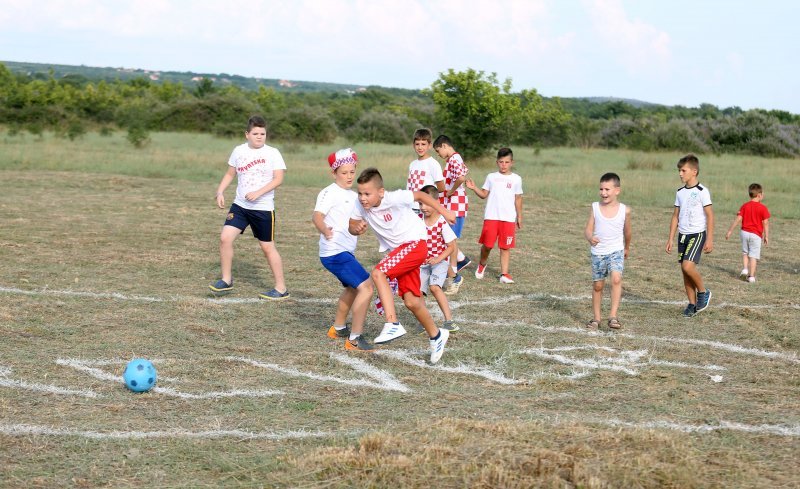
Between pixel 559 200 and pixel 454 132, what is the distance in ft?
35.5

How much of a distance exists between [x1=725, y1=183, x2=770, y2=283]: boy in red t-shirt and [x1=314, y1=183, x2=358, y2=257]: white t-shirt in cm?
601

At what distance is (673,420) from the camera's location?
5863 millimetres

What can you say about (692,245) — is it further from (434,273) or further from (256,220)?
(256,220)

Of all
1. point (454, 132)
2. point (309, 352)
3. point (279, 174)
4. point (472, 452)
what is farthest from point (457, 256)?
point (454, 132)

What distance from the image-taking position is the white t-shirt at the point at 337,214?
7.79m

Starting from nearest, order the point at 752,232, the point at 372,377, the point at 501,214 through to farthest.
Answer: the point at 372,377, the point at 501,214, the point at 752,232

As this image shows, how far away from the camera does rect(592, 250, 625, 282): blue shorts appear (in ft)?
28.8

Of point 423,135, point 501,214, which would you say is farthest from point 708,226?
point 423,135

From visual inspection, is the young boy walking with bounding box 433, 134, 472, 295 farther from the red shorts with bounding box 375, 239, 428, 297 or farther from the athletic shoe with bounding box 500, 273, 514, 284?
the red shorts with bounding box 375, 239, 428, 297

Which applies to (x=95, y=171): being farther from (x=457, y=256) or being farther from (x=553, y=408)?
(x=553, y=408)

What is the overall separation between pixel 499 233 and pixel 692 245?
8.21ft

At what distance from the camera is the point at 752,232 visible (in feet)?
39.6

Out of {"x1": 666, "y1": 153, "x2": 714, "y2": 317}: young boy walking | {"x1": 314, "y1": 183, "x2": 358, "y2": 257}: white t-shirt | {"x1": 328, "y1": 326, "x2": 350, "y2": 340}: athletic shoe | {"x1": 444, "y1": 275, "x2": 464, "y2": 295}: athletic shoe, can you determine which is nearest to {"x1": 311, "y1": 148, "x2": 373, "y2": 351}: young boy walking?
{"x1": 314, "y1": 183, "x2": 358, "y2": 257}: white t-shirt

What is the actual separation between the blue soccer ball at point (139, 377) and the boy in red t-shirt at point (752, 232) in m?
8.03
